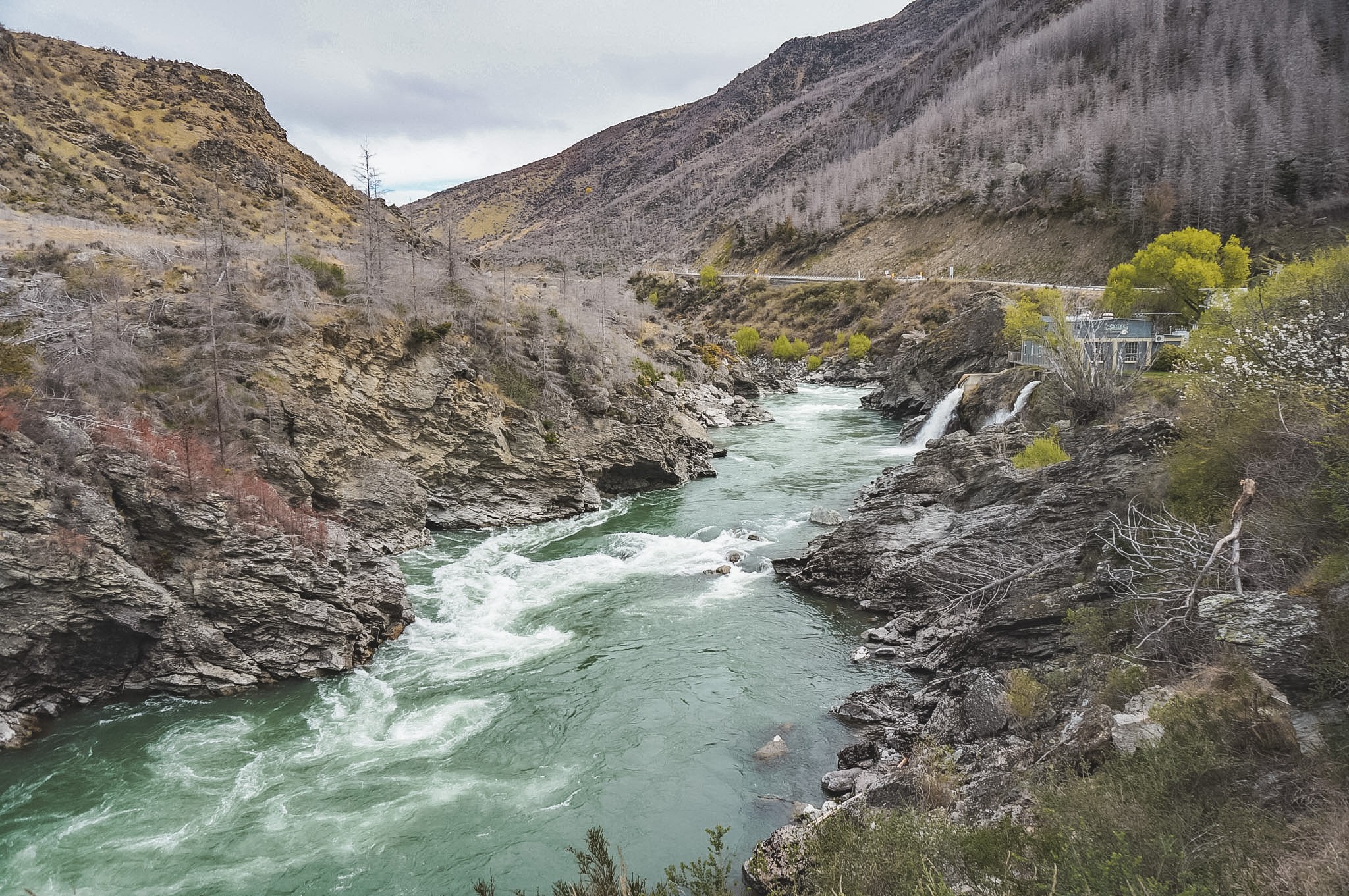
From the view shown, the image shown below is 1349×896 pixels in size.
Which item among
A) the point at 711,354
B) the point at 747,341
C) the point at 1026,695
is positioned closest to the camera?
the point at 1026,695

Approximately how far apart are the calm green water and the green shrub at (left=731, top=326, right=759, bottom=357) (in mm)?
67423

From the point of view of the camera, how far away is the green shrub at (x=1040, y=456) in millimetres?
22547

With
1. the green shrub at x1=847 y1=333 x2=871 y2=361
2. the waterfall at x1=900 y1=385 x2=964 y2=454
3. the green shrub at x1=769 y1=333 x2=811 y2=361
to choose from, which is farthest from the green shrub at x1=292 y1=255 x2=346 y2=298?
the green shrub at x1=769 y1=333 x2=811 y2=361

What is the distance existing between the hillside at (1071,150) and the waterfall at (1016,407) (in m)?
34.6

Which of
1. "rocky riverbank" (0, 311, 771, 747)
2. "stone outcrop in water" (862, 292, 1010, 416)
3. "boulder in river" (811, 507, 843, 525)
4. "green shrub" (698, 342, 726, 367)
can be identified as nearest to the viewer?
"rocky riverbank" (0, 311, 771, 747)

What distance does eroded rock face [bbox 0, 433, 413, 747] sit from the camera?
589 inches

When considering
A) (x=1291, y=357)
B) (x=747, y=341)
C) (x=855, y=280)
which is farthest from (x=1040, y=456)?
(x=855, y=280)

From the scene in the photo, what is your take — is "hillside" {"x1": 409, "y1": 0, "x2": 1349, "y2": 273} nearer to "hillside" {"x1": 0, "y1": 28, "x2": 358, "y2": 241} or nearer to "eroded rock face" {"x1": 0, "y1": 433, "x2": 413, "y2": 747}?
"hillside" {"x1": 0, "y1": 28, "x2": 358, "y2": 241}

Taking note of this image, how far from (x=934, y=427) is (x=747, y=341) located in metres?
49.8

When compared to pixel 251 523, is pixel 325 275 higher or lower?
higher

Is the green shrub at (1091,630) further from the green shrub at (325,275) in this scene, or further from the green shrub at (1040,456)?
the green shrub at (325,275)

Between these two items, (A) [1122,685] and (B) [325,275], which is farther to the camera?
(B) [325,275]

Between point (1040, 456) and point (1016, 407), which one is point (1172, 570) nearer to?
point (1040, 456)

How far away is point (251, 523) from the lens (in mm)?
18375
